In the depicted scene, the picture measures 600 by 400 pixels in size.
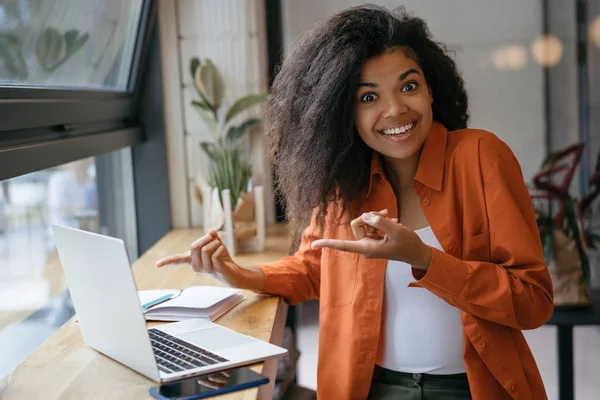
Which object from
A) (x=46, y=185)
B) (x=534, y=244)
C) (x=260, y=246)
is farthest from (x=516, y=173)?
(x=46, y=185)

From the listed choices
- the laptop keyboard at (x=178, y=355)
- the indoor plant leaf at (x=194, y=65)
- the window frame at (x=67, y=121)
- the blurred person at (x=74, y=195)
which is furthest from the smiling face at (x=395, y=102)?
the indoor plant leaf at (x=194, y=65)

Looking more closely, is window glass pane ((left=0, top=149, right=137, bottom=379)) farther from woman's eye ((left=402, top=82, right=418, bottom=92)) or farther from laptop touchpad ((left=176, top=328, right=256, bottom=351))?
woman's eye ((left=402, top=82, right=418, bottom=92))

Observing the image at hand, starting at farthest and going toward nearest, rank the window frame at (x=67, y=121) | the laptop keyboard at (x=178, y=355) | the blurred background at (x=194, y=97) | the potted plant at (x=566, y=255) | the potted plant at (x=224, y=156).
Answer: the potted plant at (x=224, y=156) → the potted plant at (x=566, y=255) → the blurred background at (x=194, y=97) → the window frame at (x=67, y=121) → the laptop keyboard at (x=178, y=355)

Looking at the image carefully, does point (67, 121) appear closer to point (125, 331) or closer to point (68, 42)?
point (68, 42)

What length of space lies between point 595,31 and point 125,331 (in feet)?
9.09

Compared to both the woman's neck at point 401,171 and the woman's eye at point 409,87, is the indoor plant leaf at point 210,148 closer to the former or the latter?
the woman's neck at point 401,171

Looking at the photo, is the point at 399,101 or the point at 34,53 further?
the point at 34,53

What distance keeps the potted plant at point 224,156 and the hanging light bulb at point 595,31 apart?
1.53m

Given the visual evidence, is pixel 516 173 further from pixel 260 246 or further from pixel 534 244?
pixel 260 246

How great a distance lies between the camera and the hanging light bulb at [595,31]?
3291mm

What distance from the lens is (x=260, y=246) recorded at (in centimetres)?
264

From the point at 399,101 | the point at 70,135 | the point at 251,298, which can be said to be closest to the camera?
the point at 399,101

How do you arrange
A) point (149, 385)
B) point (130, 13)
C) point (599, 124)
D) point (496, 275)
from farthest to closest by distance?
point (599, 124) < point (130, 13) < point (496, 275) < point (149, 385)

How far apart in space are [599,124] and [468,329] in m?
2.25
